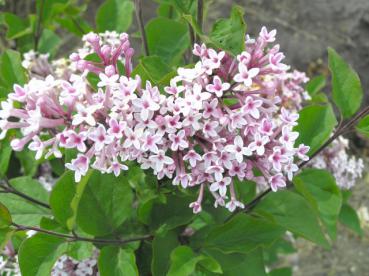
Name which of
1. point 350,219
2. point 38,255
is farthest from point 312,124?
point 38,255

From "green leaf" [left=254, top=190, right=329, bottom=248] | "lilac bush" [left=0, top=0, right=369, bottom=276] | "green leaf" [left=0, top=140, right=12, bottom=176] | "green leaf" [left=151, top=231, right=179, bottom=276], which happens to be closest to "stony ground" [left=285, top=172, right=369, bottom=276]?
"lilac bush" [left=0, top=0, right=369, bottom=276]

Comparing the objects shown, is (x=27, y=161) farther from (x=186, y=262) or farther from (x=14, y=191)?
(x=186, y=262)

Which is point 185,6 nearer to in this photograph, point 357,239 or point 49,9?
point 49,9

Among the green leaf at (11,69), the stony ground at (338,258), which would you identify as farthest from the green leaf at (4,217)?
the stony ground at (338,258)

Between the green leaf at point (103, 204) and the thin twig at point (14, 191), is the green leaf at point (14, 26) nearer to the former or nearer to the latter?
the thin twig at point (14, 191)

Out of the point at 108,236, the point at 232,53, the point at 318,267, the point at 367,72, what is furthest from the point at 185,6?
the point at 367,72

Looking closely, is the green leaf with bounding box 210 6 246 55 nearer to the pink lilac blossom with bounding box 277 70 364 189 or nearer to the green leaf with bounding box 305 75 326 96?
the pink lilac blossom with bounding box 277 70 364 189
